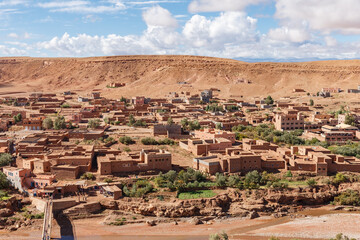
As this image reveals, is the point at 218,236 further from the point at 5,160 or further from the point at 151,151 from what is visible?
the point at 5,160

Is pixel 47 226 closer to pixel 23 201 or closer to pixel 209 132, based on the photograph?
pixel 23 201

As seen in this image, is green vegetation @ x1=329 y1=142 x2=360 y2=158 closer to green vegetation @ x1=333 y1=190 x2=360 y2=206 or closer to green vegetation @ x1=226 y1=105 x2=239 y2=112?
green vegetation @ x1=333 y1=190 x2=360 y2=206

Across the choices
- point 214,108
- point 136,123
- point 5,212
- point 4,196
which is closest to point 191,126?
point 136,123

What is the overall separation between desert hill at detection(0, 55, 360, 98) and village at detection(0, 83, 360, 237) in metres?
32.8

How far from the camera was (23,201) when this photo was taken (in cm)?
2481

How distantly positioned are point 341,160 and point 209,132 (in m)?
12.1

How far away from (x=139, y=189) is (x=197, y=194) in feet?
12.4

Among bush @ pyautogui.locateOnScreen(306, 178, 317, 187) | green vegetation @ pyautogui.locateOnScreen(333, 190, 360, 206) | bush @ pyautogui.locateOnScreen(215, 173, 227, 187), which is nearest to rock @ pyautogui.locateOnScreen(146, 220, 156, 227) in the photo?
bush @ pyautogui.locateOnScreen(215, 173, 227, 187)

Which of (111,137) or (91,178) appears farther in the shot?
(111,137)

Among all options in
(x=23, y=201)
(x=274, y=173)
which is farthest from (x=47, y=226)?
(x=274, y=173)

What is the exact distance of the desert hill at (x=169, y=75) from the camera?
86688 mm

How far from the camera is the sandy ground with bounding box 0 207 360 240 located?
21.9m

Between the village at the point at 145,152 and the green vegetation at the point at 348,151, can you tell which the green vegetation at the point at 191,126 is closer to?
the village at the point at 145,152

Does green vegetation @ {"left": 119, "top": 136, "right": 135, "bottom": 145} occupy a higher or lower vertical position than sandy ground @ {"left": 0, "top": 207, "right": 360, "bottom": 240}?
higher
